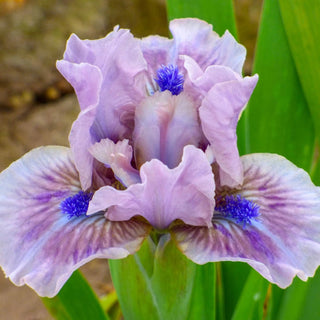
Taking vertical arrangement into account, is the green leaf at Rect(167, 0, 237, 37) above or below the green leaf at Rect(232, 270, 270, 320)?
above

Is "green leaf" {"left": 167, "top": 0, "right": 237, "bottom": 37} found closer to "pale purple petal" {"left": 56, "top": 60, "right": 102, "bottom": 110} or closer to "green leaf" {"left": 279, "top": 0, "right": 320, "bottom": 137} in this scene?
"green leaf" {"left": 279, "top": 0, "right": 320, "bottom": 137}

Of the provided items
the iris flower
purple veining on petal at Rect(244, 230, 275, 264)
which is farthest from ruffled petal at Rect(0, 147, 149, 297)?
purple veining on petal at Rect(244, 230, 275, 264)

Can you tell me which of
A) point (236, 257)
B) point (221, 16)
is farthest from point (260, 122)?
point (236, 257)

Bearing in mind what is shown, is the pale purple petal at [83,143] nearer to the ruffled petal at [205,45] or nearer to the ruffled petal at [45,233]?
the ruffled petal at [45,233]

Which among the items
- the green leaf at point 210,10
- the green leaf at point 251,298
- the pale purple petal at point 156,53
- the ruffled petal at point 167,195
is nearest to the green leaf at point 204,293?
the green leaf at point 251,298

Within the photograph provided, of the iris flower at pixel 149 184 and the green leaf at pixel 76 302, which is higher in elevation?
the iris flower at pixel 149 184

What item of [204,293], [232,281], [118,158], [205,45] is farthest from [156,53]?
[232,281]
